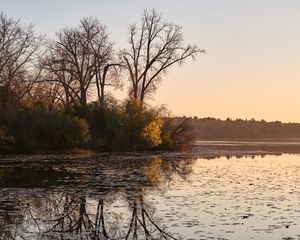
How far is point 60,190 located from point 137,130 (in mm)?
38806

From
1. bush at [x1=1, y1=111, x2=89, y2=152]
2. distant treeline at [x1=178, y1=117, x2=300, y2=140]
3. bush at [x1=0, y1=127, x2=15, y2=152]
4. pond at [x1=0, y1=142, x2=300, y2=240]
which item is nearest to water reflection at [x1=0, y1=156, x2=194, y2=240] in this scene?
pond at [x1=0, y1=142, x2=300, y2=240]

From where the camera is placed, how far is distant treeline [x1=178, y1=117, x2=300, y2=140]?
529ft

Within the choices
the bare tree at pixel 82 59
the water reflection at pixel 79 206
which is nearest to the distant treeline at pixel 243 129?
the bare tree at pixel 82 59

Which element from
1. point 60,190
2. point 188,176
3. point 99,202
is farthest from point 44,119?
point 99,202

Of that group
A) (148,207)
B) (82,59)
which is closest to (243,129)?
A: (82,59)

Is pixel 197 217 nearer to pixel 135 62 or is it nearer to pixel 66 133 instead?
pixel 66 133

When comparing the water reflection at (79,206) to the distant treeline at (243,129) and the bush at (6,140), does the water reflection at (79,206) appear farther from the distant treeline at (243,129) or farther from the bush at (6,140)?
the distant treeline at (243,129)

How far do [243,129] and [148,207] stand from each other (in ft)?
500

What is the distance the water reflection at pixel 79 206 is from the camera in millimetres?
13305

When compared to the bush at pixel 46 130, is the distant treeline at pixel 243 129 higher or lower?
higher

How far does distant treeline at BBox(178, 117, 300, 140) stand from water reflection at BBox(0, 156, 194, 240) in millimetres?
128498

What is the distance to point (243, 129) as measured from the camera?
548 feet

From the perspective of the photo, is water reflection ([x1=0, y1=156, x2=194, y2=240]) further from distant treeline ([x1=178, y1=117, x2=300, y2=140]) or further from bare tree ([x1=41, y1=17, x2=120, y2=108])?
distant treeline ([x1=178, y1=117, x2=300, y2=140])

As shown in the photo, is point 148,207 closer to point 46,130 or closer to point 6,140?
point 6,140
